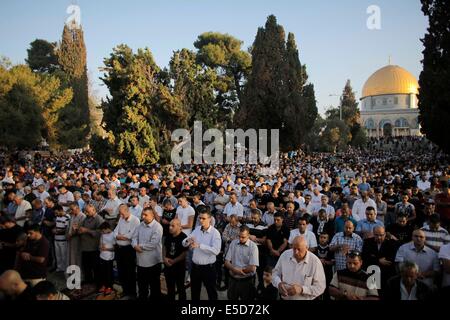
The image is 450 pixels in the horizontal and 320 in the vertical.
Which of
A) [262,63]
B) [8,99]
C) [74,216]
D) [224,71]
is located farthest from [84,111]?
[74,216]

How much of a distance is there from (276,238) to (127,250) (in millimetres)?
2436

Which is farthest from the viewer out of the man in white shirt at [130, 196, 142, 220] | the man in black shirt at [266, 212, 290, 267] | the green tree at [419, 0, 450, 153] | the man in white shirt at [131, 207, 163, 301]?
the green tree at [419, 0, 450, 153]

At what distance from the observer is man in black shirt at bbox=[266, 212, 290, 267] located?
586 centimetres

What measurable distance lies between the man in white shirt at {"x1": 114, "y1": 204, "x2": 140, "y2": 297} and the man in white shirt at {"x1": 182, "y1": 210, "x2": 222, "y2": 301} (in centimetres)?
123

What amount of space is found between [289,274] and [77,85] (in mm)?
43439

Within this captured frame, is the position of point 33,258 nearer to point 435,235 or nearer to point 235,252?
point 235,252

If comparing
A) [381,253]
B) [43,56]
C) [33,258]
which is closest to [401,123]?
[43,56]

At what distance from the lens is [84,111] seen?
4072cm

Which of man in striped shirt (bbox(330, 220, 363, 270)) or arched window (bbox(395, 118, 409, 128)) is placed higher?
arched window (bbox(395, 118, 409, 128))

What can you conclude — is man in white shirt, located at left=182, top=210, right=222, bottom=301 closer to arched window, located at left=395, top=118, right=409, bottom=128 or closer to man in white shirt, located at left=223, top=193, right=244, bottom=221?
man in white shirt, located at left=223, top=193, right=244, bottom=221

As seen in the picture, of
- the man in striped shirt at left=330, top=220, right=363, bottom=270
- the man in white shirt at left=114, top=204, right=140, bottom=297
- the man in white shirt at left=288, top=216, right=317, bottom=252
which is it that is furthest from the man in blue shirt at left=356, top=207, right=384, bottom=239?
the man in white shirt at left=114, top=204, right=140, bottom=297

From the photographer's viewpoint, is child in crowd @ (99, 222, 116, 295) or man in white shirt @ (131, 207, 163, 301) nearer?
man in white shirt @ (131, 207, 163, 301)

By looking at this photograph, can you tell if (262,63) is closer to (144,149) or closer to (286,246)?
(144,149)

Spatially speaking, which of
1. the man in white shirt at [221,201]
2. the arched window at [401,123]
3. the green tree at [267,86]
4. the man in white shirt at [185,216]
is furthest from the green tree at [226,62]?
the arched window at [401,123]
